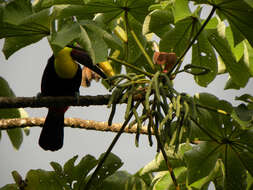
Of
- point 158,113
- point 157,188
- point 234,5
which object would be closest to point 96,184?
point 157,188

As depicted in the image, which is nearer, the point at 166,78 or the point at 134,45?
the point at 166,78

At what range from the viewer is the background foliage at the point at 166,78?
5.08ft

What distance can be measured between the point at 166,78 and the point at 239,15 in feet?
1.67

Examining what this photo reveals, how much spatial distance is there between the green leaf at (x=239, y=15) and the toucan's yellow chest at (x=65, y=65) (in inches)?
55.5

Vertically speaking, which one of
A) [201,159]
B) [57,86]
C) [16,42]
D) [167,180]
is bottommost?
[167,180]

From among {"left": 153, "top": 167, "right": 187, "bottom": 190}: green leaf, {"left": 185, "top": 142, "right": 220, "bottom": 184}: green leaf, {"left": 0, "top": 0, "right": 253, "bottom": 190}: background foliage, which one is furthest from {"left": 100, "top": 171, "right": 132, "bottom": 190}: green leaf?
{"left": 185, "top": 142, "right": 220, "bottom": 184}: green leaf

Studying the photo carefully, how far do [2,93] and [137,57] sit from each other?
0.86m

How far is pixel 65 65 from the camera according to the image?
3.00 metres

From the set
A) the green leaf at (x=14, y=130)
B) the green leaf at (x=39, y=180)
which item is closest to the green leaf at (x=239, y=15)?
the green leaf at (x=39, y=180)

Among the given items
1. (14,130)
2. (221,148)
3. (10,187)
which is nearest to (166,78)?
(221,148)

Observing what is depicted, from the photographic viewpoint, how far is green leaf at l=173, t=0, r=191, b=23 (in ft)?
5.40

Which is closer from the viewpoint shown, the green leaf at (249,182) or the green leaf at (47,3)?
the green leaf at (47,3)

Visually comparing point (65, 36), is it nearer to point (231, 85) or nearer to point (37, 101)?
point (37, 101)

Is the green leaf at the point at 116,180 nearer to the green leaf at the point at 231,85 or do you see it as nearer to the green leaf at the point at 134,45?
the green leaf at the point at 134,45
